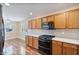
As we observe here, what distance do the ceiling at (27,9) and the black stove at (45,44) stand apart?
1.48ft

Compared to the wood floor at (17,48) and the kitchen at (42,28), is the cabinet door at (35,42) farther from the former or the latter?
the wood floor at (17,48)

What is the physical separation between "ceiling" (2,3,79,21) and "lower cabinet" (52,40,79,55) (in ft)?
1.99

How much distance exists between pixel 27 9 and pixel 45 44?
0.74 m

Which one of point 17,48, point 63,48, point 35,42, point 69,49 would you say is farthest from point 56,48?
point 17,48

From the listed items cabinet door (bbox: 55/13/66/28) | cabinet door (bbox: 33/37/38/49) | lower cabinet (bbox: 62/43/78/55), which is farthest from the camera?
cabinet door (bbox: 33/37/38/49)

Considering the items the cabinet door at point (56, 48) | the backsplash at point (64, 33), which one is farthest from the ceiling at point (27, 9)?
the cabinet door at point (56, 48)

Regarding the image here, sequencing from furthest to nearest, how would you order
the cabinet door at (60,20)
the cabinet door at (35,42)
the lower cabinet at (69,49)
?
the cabinet door at (35,42)
the cabinet door at (60,20)
the lower cabinet at (69,49)

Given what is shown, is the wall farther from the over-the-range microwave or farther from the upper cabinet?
the over-the-range microwave

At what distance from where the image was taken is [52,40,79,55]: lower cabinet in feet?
6.81

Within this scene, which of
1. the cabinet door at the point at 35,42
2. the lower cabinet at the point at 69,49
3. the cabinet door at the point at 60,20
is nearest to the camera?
the lower cabinet at the point at 69,49

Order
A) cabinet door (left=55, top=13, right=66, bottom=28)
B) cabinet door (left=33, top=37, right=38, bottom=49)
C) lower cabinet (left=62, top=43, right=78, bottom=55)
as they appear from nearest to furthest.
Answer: lower cabinet (left=62, top=43, right=78, bottom=55)
cabinet door (left=55, top=13, right=66, bottom=28)
cabinet door (left=33, top=37, right=38, bottom=49)

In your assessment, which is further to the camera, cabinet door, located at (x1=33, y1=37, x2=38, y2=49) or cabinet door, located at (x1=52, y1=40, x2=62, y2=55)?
cabinet door, located at (x1=33, y1=37, x2=38, y2=49)

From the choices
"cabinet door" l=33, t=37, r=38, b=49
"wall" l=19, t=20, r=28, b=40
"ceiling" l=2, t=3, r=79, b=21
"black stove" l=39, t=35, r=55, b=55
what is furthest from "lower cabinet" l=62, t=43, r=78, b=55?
"wall" l=19, t=20, r=28, b=40

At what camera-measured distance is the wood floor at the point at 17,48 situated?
7.08 feet
